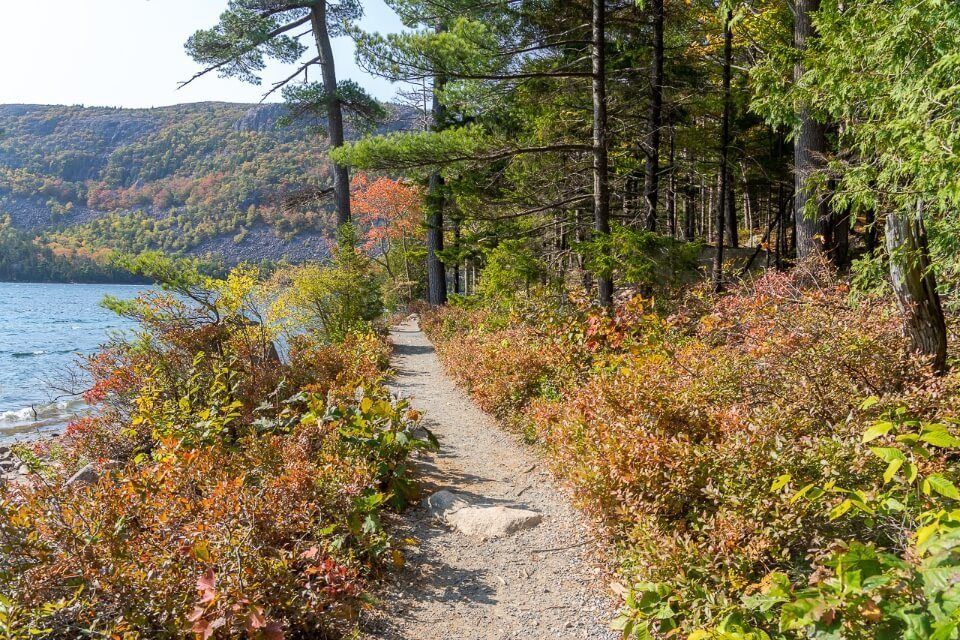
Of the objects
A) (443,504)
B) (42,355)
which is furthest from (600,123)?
(42,355)

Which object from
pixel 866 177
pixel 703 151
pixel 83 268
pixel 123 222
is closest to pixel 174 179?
pixel 123 222

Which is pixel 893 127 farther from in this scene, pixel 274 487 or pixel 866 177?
pixel 274 487

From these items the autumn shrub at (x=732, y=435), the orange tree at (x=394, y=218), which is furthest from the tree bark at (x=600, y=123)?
the orange tree at (x=394, y=218)

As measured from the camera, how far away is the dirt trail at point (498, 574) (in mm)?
3055

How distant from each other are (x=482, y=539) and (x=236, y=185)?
89475 mm

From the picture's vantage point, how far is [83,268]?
6638 centimetres

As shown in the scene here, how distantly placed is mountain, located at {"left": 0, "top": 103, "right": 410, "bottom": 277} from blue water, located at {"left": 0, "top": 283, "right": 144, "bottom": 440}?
29.6 m

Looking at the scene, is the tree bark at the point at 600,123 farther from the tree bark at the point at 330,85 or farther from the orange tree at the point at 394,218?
the orange tree at the point at 394,218

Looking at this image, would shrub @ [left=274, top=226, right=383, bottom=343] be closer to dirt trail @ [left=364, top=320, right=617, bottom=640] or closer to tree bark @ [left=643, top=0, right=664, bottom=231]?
tree bark @ [left=643, top=0, right=664, bottom=231]

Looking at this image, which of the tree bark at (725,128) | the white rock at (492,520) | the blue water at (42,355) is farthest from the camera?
the tree bark at (725,128)

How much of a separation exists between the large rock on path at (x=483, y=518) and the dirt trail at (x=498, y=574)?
0.06 meters

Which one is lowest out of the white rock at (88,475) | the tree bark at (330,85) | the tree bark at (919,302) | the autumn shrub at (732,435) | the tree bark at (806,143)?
the white rock at (88,475)

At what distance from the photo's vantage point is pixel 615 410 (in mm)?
4379

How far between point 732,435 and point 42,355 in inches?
911
